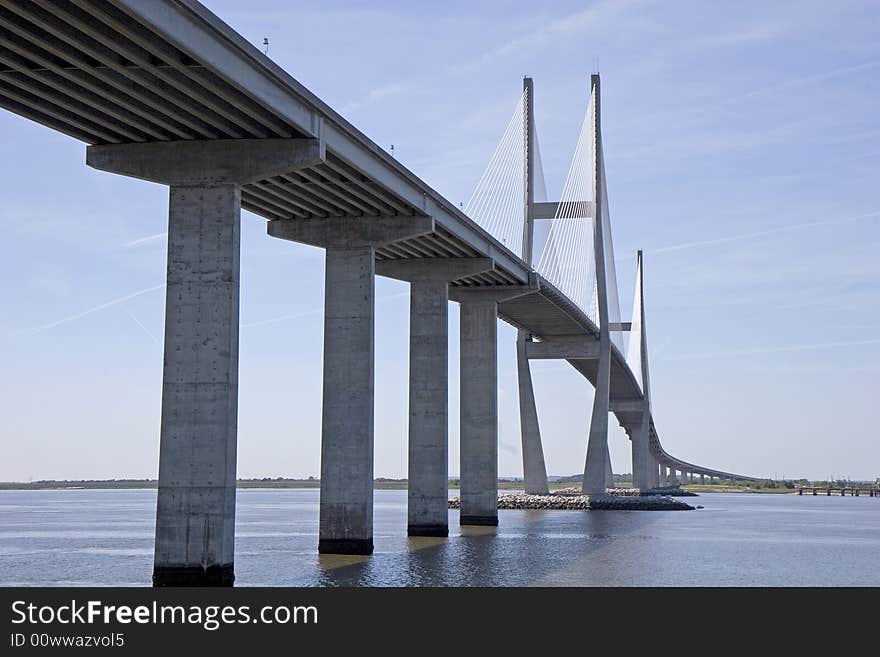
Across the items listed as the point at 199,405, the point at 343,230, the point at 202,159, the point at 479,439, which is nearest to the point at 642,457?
the point at 479,439

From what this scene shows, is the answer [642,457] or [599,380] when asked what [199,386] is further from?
[642,457]

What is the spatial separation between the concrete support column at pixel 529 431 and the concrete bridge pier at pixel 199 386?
5514 cm

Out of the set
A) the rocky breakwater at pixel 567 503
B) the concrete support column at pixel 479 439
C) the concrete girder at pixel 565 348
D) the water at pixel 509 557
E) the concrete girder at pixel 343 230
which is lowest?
the water at pixel 509 557

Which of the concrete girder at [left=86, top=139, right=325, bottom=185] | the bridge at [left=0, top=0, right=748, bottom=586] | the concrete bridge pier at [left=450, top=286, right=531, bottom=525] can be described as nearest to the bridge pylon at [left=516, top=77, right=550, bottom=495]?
the concrete bridge pier at [left=450, top=286, right=531, bottom=525]

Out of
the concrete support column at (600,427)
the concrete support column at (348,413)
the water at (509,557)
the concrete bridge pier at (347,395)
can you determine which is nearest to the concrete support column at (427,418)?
the water at (509,557)

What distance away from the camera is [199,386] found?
3141cm

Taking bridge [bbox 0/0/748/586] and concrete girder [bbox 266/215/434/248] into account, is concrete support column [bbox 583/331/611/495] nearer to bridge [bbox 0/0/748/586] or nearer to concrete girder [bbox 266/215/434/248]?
bridge [bbox 0/0/748/586]

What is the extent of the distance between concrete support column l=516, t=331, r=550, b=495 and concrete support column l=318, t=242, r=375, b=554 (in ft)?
144

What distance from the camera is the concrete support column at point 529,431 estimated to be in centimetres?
8588

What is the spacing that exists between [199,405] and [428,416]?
22.7 metres

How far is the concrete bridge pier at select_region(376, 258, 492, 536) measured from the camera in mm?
52719

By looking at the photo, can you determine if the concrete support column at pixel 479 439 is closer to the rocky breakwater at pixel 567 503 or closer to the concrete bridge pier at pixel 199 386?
the rocky breakwater at pixel 567 503

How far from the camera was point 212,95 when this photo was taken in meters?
31.0
